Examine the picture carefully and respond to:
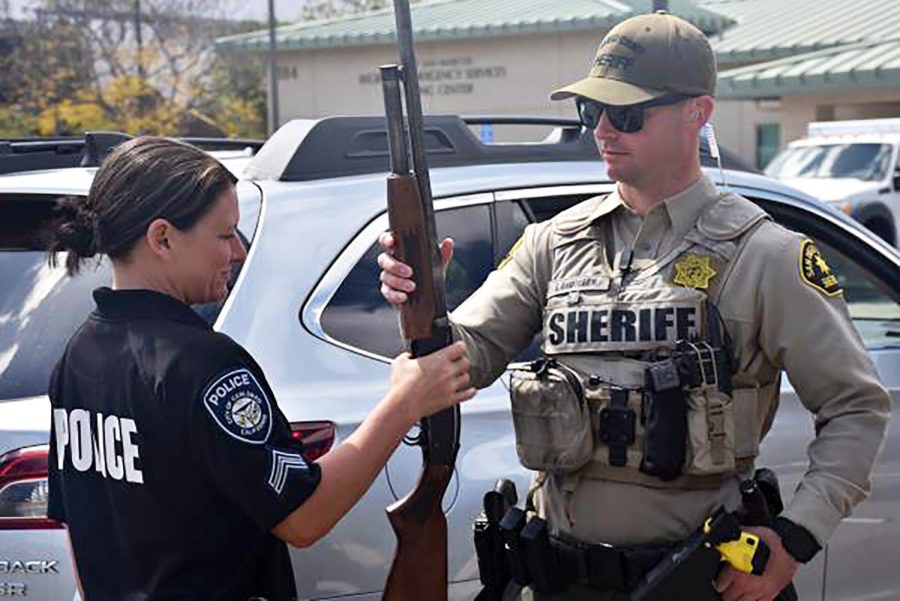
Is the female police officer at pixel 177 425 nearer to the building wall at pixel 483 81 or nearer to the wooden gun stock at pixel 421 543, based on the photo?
the wooden gun stock at pixel 421 543

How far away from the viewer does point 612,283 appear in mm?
2598

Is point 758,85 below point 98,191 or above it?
below

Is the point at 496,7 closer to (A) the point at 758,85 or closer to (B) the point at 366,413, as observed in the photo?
(A) the point at 758,85

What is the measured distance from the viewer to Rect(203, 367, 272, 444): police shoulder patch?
205 centimetres

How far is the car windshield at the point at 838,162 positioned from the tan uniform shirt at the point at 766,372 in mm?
15426

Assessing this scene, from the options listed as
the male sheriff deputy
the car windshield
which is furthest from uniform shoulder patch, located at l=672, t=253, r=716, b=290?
the car windshield

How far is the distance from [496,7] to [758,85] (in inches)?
360

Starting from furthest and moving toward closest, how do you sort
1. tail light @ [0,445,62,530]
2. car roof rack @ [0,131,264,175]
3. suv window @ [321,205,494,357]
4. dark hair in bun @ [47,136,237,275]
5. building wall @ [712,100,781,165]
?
building wall @ [712,100,781,165]
car roof rack @ [0,131,264,175]
suv window @ [321,205,494,357]
tail light @ [0,445,62,530]
dark hair in bun @ [47,136,237,275]

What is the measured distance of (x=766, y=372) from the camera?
8.51 feet

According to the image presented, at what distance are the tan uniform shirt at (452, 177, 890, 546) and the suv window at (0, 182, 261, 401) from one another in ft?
2.95

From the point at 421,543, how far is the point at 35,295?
1224mm

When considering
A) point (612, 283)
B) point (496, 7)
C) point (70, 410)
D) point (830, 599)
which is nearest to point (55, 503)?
point (70, 410)

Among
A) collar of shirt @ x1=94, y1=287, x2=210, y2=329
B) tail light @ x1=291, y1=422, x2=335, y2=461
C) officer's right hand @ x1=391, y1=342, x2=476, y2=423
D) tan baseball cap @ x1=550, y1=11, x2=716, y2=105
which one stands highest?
tan baseball cap @ x1=550, y1=11, x2=716, y2=105

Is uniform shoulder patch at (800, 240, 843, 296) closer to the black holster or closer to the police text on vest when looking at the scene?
the black holster
